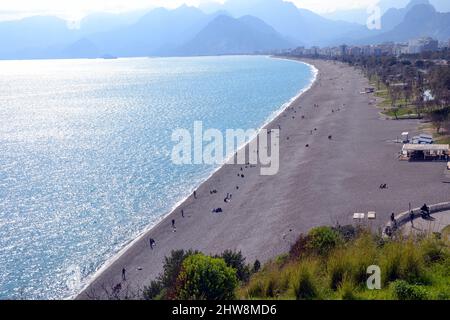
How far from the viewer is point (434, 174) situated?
85.7 ft

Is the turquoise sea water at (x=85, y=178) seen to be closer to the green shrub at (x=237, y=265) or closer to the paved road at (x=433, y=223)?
the green shrub at (x=237, y=265)

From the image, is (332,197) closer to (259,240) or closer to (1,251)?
(259,240)

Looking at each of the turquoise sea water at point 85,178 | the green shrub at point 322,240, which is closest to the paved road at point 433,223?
the green shrub at point 322,240

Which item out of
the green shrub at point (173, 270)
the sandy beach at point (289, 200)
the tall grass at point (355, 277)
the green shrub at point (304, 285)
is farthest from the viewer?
the sandy beach at point (289, 200)

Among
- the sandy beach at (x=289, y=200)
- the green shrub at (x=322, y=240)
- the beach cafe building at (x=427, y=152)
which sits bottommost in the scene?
the sandy beach at (x=289, y=200)

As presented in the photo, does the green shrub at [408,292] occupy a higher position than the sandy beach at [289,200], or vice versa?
the green shrub at [408,292]

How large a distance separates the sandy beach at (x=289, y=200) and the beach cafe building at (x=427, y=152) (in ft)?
2.98

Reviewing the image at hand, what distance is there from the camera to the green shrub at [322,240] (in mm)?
11602

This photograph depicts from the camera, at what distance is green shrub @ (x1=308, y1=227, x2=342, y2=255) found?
11602mm

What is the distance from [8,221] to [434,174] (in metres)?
23.0

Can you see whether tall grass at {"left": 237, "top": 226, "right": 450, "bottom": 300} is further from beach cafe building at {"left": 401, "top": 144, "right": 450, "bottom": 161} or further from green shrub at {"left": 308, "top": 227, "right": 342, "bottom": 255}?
beach cafe building at {"left": 401, "top": 144, "right": 450, "bottom": 161}

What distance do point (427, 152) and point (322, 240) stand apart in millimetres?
20364
